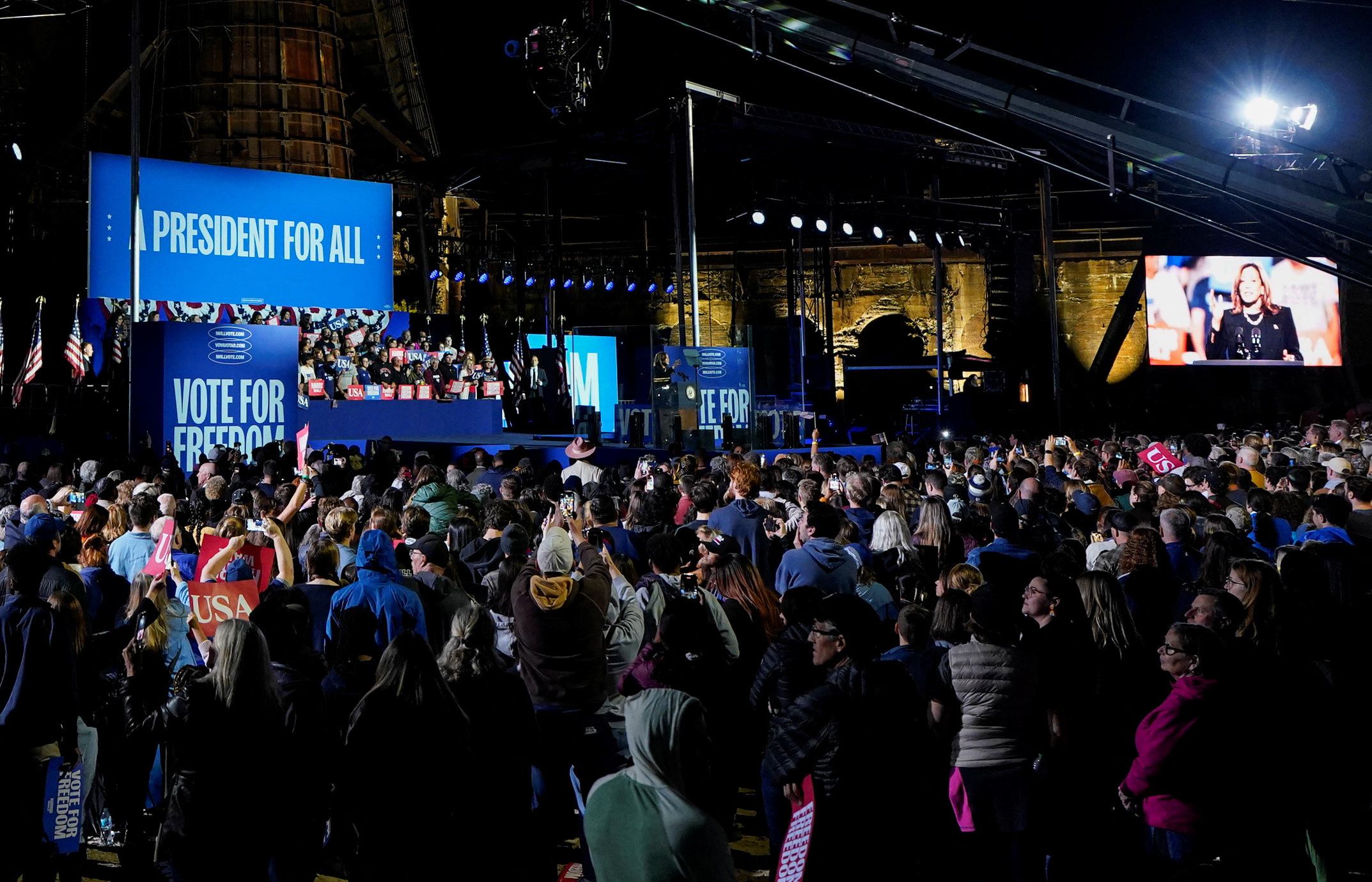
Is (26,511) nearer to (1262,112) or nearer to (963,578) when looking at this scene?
(963,578)

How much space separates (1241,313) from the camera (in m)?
33.4

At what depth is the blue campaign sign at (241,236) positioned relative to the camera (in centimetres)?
1920

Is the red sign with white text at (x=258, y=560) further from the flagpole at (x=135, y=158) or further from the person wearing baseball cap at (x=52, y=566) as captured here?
the flagpole at (x=135, y=158)

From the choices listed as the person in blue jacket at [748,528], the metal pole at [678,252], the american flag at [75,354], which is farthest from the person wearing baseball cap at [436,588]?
A: the american flag at [75,354]

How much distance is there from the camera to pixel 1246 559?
5.91 m

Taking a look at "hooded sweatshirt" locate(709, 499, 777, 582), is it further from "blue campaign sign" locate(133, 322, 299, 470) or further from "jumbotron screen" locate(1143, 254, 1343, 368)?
"jumbotron screen" locate(1143, 254, 1343, 368)

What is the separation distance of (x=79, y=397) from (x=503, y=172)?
13.1 meters

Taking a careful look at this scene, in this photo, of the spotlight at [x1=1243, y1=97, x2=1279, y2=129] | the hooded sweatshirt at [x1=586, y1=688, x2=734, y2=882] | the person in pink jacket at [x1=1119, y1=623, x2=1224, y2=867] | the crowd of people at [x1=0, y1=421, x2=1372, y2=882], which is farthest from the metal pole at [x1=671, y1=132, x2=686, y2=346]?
the hooded sweatshirt at [x1=586, y1=688, x2=734, y2=882]

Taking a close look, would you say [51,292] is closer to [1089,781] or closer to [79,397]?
[79,397]

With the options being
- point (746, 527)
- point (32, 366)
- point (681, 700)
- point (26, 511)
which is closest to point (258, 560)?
point (26, 511)

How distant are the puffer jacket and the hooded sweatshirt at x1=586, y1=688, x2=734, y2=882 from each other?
569 centimetres

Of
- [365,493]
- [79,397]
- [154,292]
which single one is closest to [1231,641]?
[365,493]

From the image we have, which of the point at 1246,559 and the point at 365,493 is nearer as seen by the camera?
the point at 1246,559

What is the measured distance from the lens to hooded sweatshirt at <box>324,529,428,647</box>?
5.85 metres
